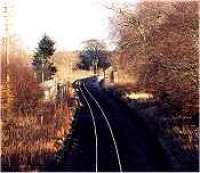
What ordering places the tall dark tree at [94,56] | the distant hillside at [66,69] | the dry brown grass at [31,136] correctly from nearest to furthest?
1. the dry brown grass at [31,136]
2. the distant hillside at [66,69]
3. the tall dark tree at [94,56]

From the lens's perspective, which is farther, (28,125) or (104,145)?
(28,125)

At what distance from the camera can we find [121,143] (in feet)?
74.4

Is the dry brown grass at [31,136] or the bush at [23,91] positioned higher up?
the bush at [23,91]

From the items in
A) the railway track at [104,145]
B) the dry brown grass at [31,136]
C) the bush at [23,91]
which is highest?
the bush at [23,91]

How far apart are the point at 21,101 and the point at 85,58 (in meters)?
80.3

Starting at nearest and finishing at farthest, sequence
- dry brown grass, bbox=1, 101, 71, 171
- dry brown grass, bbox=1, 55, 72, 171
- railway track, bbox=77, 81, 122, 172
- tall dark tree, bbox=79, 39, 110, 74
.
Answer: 1. dry brown grass, bbox=1, 101, 71, 171
2. dry brown grass, bbox=1, 55, 72, 171
3. railway track, bbox=77, 81, 122, 172
4. tall dark tree, bbox=79, 39, 110, 74

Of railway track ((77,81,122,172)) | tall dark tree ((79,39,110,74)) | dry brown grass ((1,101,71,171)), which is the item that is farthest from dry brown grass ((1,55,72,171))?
tall dark tree ((79,39,110,74))

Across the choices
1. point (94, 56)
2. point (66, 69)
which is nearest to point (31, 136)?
point (66, 69)

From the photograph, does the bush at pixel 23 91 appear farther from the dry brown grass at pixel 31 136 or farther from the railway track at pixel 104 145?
the railway track at pixel 104 145

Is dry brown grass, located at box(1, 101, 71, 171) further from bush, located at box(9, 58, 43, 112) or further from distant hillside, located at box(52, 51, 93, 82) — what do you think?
distant hillside, located at box(52, 51, 93, 82)

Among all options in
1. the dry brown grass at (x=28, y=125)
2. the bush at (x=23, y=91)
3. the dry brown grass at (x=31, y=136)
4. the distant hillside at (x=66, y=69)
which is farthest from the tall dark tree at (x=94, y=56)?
the dry brown grass at (x=31, y=136)

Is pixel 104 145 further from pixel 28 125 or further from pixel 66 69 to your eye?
pixel 66 69

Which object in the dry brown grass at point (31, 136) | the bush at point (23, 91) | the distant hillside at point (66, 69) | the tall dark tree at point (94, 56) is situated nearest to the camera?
the dry brown grass at point (31, 136)

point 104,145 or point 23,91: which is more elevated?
point 23,91
